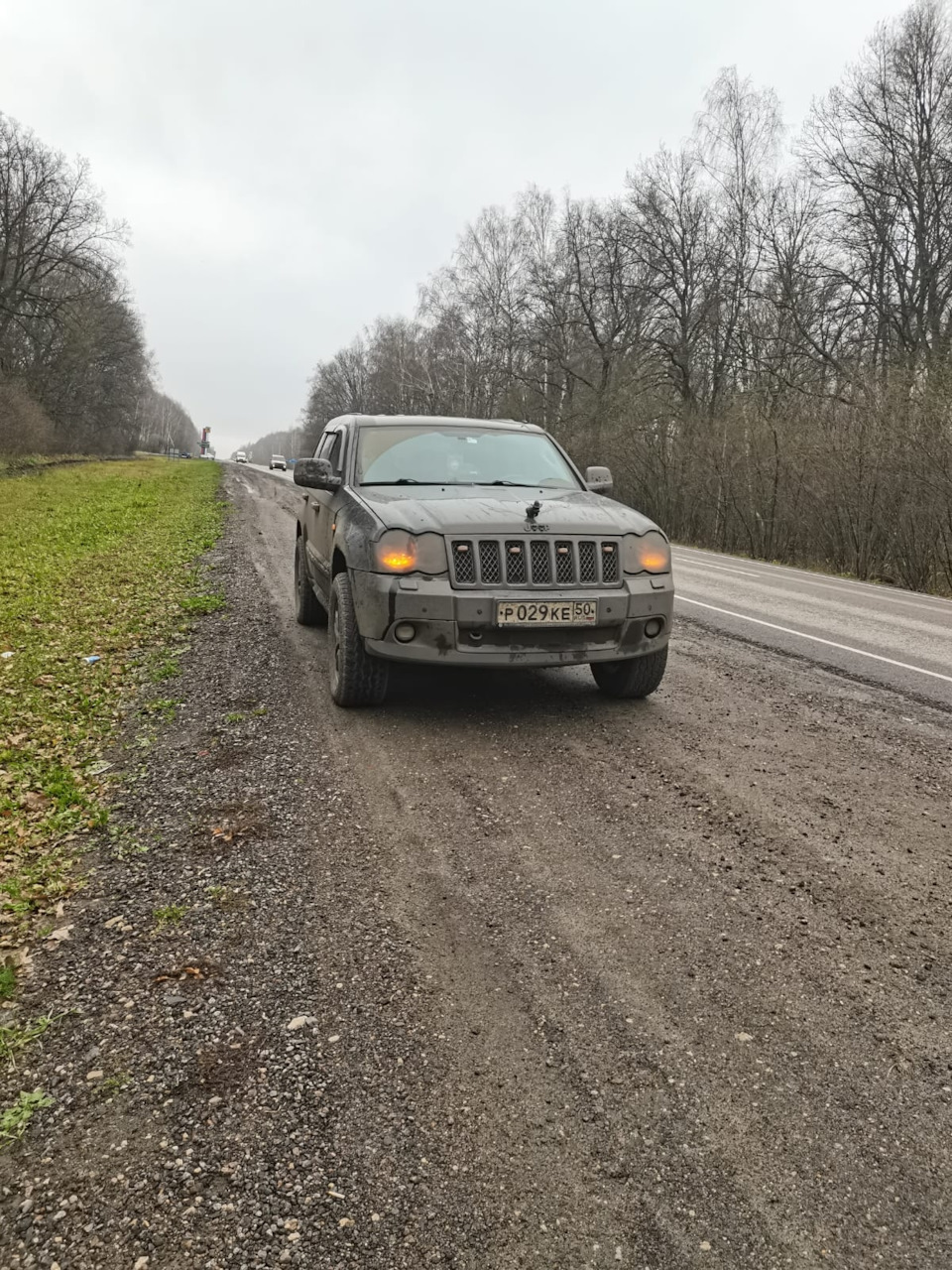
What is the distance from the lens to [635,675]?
5242 millimetres

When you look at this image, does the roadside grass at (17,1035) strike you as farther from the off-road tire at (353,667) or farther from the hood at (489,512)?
the hood at (489,512)

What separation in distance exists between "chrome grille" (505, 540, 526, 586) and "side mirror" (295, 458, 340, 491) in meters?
1.78

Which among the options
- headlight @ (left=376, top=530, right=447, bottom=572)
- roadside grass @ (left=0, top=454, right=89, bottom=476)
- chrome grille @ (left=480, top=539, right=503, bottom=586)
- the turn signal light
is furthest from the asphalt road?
roadside grass @ (left=0, top=454, right=89, bottom=476)

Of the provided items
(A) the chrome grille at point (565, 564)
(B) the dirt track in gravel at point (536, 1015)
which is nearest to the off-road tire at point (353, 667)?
(B) the dirt track in gravel at point (536, 1015)

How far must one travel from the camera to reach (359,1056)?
2.12 m

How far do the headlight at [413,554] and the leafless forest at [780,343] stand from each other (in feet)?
45.6

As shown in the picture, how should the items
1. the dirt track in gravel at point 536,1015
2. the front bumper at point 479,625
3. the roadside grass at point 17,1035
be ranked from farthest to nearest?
1. the front bumper at point 479,625
2. the roadside grass at point 17,1035
3. the dirt track in gravel at point 536,1015

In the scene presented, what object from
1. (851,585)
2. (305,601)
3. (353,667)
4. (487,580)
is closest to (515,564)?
(487,580)

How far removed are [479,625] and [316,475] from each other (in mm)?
2101

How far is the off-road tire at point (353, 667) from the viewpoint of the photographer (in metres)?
4.88

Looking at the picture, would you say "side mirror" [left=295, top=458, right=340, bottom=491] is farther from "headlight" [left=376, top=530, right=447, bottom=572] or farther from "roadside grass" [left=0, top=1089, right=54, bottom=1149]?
"roadside grass" [left=0, top=1089, right=54, bottom=1149]

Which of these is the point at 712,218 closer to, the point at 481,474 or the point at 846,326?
the point at 846,326

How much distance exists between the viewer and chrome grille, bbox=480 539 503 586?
4.57 meters

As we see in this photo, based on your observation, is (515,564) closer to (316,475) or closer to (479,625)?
(479,625)
